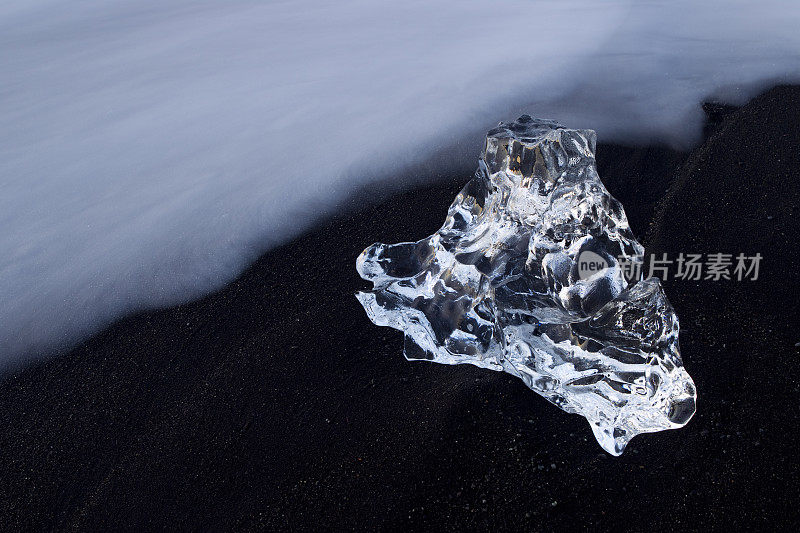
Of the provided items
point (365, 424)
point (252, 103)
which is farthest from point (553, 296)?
point (252, 103)

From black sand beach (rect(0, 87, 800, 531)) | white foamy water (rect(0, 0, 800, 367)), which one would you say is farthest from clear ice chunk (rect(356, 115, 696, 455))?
white foamy water (rect(0, 0, 800, 367))

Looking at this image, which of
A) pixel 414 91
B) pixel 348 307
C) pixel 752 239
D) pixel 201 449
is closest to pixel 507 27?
pixel 414 91

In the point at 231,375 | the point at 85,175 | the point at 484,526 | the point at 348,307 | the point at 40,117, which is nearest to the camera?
the point at 484,526

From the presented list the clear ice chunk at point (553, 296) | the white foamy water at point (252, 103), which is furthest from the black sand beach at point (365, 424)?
the white foamy water at point (252, 103)

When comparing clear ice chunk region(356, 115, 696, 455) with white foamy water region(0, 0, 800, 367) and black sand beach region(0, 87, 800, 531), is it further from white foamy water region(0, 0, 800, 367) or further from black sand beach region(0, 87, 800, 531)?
white foamy water region(0, 0, 800, 367)

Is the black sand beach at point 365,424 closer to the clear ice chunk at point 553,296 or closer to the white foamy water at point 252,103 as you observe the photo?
the clear ice chunk at point 553,296

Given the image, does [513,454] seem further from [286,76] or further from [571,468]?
[286,76]

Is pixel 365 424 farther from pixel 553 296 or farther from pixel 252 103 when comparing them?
pixel 252 103
